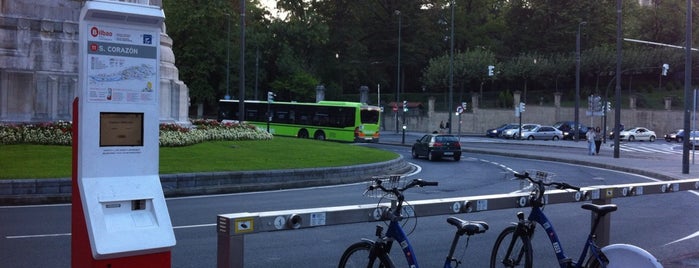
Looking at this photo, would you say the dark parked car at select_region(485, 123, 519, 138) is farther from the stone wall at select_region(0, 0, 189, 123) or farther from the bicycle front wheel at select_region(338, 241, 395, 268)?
the bicycle front wheel at select_region(338, 241, 395, 268)

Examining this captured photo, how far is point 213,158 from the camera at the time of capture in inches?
854

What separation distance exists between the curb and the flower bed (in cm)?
602

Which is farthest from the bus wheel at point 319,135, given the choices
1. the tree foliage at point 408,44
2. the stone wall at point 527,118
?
the stone wall at point 527,118

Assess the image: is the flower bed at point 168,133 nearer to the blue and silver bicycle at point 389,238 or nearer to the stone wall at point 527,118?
the blue and silver bicycle at point 389,238

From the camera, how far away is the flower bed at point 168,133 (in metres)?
21.0

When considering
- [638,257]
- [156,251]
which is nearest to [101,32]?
[156,251]

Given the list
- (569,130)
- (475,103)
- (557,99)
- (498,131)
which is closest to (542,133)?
(569,130)

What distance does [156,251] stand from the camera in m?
4.86

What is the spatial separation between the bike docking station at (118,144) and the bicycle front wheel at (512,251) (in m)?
3.66

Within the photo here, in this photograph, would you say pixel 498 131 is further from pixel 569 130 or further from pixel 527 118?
pixel 527 118

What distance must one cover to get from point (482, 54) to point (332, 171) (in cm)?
5946

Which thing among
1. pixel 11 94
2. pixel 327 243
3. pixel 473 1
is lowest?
pixel 327 243

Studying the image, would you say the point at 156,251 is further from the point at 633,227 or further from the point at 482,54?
the point at 482,54

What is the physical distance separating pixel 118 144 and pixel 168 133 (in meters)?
19.6
